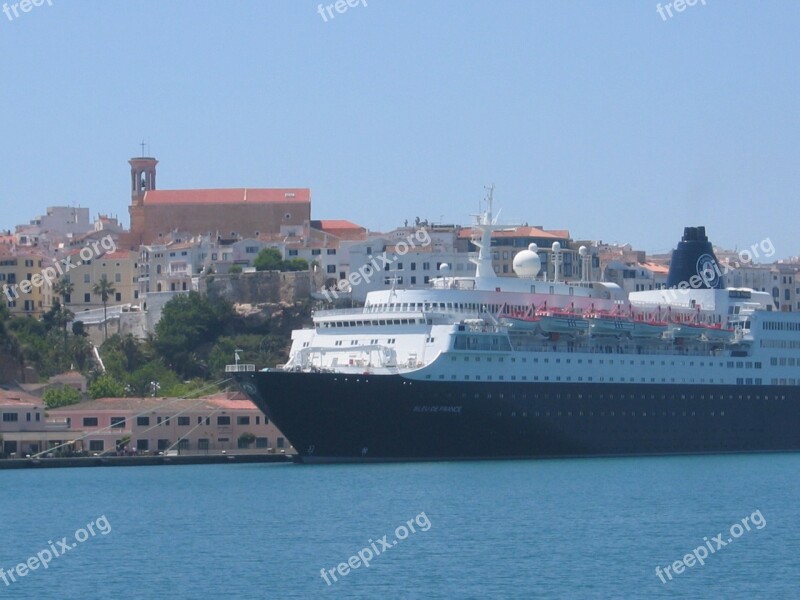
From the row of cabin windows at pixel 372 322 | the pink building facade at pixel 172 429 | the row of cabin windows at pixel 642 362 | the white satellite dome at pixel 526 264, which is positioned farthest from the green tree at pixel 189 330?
the row of cabin windows at pixel 642 362

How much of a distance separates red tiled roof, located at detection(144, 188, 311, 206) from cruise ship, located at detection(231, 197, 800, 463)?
39438 mm

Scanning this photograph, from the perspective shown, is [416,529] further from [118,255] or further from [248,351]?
[118,255]

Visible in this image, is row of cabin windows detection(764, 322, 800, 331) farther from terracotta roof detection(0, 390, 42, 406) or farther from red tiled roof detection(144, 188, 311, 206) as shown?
red tiled roof detection(144, 188, 311, 206)

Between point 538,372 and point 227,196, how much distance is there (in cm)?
4929

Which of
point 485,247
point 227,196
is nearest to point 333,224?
point 227,196

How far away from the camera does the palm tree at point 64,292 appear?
→ 92188 mm

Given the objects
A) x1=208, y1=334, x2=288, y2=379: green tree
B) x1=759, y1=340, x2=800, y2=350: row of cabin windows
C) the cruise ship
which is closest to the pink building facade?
the cruise ship

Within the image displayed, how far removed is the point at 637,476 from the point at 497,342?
22.6 ft

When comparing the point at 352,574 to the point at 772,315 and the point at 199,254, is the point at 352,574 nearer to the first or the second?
the point at 772,315

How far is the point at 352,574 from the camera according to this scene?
3528 cm

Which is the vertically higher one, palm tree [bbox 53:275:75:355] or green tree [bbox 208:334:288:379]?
palm tree [bbox 53:275:75:355]

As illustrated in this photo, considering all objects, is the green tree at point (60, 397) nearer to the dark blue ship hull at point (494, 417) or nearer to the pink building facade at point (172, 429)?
the pink building facade at point (172, 429)

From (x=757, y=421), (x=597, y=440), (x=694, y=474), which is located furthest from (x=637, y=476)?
(x=757, y=421)

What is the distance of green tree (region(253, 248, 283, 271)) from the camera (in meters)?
93.9
